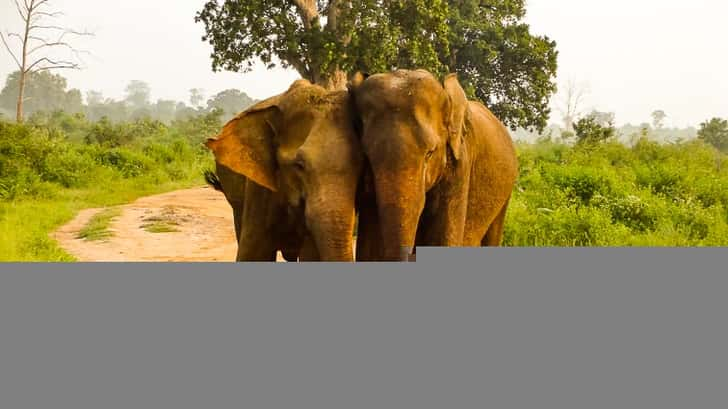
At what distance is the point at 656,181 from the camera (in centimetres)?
446

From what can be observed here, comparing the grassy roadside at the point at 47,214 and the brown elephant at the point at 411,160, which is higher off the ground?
the brown elephant at the point at 411,160

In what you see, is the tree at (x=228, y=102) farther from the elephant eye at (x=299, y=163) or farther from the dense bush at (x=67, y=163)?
the elephant eye at (x=299, y=163)

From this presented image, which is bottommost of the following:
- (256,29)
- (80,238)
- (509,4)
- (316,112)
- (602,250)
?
(80,238)

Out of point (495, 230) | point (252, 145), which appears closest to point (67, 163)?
point (252, 145)

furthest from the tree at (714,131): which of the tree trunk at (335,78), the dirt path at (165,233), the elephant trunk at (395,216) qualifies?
the elephant trunk at (395,216)

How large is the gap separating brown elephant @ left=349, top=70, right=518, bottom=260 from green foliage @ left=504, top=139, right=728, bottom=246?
928mm

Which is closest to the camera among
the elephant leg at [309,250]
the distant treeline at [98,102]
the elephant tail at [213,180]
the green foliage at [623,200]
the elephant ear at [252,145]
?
the elephant leg at [309,250]

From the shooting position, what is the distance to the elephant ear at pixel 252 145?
2420 mm

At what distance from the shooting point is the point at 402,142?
207 cm

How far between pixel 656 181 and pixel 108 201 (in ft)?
9.72

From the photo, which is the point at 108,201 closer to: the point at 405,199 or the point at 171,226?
the point at 171,226

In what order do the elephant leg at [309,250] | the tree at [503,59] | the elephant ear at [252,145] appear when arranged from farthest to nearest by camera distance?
the tree at [503,59], the elephant ear at [252,145], the elephant leg at [309,250]

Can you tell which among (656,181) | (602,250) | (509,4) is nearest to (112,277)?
(602,250)

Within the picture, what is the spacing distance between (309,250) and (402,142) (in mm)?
465
